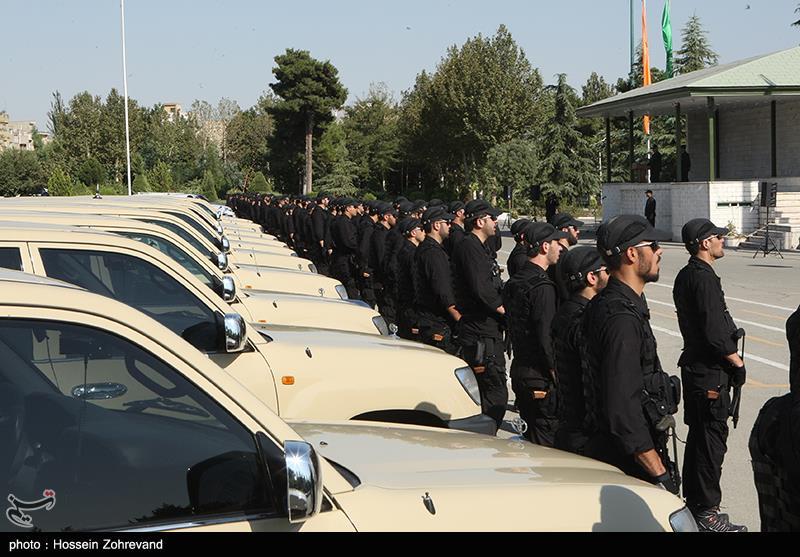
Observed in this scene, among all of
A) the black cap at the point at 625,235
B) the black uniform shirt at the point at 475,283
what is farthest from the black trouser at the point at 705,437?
the black uniform shirt at the point at 475,283

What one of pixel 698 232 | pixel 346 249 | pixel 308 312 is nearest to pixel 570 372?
pixel 698 232

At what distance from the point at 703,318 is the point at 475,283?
8.63ft

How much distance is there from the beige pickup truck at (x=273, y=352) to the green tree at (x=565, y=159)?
50.8m

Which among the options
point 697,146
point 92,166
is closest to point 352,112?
point 92,166

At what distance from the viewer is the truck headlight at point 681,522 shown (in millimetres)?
3339

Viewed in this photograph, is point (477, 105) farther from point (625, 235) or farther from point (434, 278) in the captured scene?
point (625, 235)

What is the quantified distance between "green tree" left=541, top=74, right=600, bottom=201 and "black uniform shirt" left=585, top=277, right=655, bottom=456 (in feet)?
170

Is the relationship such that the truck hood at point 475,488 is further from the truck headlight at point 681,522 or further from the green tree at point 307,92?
the green tree at point 307,92

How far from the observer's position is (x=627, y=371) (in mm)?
4520

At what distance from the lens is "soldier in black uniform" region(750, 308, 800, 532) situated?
3.00 m

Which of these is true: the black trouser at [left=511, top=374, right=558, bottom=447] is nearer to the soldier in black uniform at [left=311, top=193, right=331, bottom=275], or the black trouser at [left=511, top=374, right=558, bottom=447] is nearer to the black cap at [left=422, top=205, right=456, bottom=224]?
the black cap at [left=422, top=205, right=456, bottom=224]

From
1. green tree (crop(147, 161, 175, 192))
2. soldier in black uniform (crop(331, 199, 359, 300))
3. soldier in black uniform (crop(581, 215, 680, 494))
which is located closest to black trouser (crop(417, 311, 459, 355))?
soldier in black uniform (crop(581, 215, 680, 494))

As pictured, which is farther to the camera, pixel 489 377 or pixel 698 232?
pixel 489 377

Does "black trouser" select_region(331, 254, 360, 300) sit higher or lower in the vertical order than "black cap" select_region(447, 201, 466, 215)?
lower
